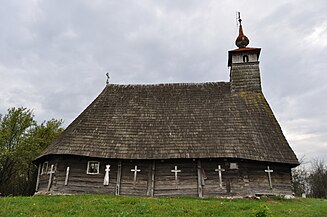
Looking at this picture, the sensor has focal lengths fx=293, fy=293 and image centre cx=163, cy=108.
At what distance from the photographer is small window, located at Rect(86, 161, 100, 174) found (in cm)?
1606

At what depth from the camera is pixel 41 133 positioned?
27062mm

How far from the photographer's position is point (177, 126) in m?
17.5

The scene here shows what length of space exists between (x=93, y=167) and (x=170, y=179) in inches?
169

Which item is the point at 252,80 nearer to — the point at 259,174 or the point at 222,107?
the point at 222,107

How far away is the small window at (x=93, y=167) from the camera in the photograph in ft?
52.7

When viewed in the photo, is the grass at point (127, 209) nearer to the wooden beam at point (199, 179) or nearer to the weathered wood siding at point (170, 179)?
the weathered wood siding at point (170, 179)

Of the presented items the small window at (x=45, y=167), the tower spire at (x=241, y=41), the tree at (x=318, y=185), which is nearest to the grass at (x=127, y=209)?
the small window at (x=45, y=167)

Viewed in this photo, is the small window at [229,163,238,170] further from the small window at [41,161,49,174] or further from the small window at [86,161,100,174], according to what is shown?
the small window at [41,161,49,174]

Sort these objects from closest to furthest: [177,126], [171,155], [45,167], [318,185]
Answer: [171,155]
[45,167]
[177,126]
[318,185]

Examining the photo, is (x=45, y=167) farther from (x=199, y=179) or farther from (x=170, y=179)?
(x=199, y=179)

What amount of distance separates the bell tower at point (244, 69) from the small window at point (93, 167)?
10270mm

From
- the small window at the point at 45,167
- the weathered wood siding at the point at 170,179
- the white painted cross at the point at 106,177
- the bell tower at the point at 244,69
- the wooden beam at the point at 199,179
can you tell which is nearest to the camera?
the wooden beam at the point at 199,179

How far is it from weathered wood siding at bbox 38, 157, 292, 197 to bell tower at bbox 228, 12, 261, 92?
244 inches

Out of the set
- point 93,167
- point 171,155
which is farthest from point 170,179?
point 93,167
